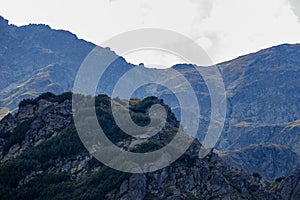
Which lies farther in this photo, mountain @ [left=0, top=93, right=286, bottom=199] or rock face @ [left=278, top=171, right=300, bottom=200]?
rock face @ [left=278, top=171, right=300, bottom=200]

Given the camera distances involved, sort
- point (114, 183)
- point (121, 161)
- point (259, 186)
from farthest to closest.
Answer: point (259, 186), point (121, 161), point (114, 183)

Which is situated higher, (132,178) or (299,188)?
(132,178)

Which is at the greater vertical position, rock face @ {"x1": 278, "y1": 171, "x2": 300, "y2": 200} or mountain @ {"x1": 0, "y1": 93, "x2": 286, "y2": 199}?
mountain @ {"x1": 0, "y1": 93, "x2": 286, "y2": 199}

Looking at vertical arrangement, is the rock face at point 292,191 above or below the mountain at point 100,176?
below

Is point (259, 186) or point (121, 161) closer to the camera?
point (121, 161)

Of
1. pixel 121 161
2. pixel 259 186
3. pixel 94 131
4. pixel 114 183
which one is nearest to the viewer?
pixel 114 183

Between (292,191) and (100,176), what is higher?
(100,176)

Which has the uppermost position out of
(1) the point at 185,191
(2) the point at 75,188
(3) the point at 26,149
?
(3) the point at 26,149

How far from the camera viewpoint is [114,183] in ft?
531

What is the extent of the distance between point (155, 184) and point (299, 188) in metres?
67.6

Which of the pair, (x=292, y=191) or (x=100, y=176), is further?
(x=292, y=191)

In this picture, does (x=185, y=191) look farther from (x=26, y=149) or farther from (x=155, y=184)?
(x=26, y=149)

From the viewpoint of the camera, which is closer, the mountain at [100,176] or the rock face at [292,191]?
the mountain at [100,176]


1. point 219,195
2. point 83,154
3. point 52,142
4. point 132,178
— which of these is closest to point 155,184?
point 132,178
